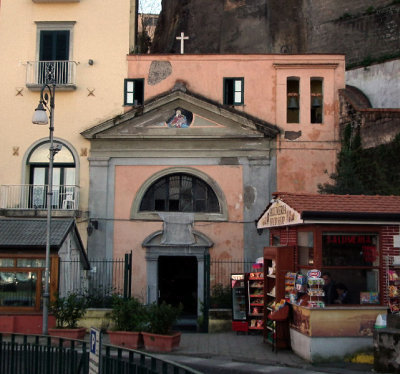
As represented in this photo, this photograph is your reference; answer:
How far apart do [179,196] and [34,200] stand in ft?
17.9

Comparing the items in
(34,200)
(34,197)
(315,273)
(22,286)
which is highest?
(34,197)

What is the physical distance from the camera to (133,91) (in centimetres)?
2428

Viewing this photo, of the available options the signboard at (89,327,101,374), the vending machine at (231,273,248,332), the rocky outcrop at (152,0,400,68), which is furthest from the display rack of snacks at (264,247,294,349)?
the rocky outcrop at (152,0,400,68)

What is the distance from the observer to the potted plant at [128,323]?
1617 cm

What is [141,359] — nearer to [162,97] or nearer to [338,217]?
[338,217]

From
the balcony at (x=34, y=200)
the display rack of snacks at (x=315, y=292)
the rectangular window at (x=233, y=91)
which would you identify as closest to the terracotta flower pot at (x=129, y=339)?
the display rack of snacks at (x=315, y=292)

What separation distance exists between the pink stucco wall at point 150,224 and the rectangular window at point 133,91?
261 cm

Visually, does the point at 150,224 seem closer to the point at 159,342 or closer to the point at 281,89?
the point at 281,89

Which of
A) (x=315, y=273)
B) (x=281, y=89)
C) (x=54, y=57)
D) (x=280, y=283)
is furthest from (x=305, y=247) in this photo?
(x=54, y=57)

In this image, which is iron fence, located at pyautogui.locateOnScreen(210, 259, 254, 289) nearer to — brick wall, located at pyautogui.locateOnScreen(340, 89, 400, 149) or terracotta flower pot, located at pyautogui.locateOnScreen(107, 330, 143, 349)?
brick wall, located at pyautogui.locateOnScreen(340, 89, 400, 149)

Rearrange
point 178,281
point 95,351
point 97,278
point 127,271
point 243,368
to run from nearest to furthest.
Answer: point 95,351 < point 243,368 < point 127,271 < point 97,278 < point 178,281

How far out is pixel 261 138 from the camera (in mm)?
23391

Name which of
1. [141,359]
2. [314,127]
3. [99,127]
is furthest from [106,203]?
[141,359]

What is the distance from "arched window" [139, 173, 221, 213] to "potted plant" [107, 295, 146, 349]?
7625 millimetres
